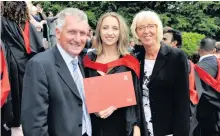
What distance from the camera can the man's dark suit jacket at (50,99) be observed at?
3.20 metres

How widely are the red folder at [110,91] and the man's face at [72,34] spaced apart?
33 cm

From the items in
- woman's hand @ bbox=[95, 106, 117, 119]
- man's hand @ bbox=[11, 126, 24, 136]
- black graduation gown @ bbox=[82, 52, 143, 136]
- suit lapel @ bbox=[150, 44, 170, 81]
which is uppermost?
suit lapel @ bbox=[150, 44, 170, 81]

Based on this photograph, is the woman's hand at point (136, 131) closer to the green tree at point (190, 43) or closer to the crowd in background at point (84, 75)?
the crowd in background at point (84, 75)

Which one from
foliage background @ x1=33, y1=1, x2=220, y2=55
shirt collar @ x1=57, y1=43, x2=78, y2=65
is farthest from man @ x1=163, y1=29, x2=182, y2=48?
foliage background @ x1=33, y1=1, x2=220, y2=55

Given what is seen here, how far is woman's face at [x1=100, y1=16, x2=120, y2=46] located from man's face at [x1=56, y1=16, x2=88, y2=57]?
0.54 metres

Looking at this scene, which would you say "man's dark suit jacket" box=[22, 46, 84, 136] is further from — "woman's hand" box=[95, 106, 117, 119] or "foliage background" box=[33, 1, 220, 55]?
"foliage background" box=[33, 1, 220, 55]

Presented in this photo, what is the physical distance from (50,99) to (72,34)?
61 centimetres

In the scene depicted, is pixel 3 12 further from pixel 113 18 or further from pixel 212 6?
pixel 212 6

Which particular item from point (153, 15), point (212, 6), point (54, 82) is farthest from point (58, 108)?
point (212, 6)

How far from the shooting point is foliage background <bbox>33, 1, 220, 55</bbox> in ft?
56.4

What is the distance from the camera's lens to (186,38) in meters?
15.9

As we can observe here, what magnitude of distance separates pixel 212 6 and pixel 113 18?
52.3ft

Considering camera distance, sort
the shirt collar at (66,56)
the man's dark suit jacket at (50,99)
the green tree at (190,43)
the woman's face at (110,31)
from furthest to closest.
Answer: the green tree at (190,43), the woman's face at (110,31), the shirt collar at (66,56), the man's dark suit jacket at (50,99)

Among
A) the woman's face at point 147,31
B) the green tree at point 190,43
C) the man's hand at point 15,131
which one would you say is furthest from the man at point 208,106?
the green tree at point 190,43
